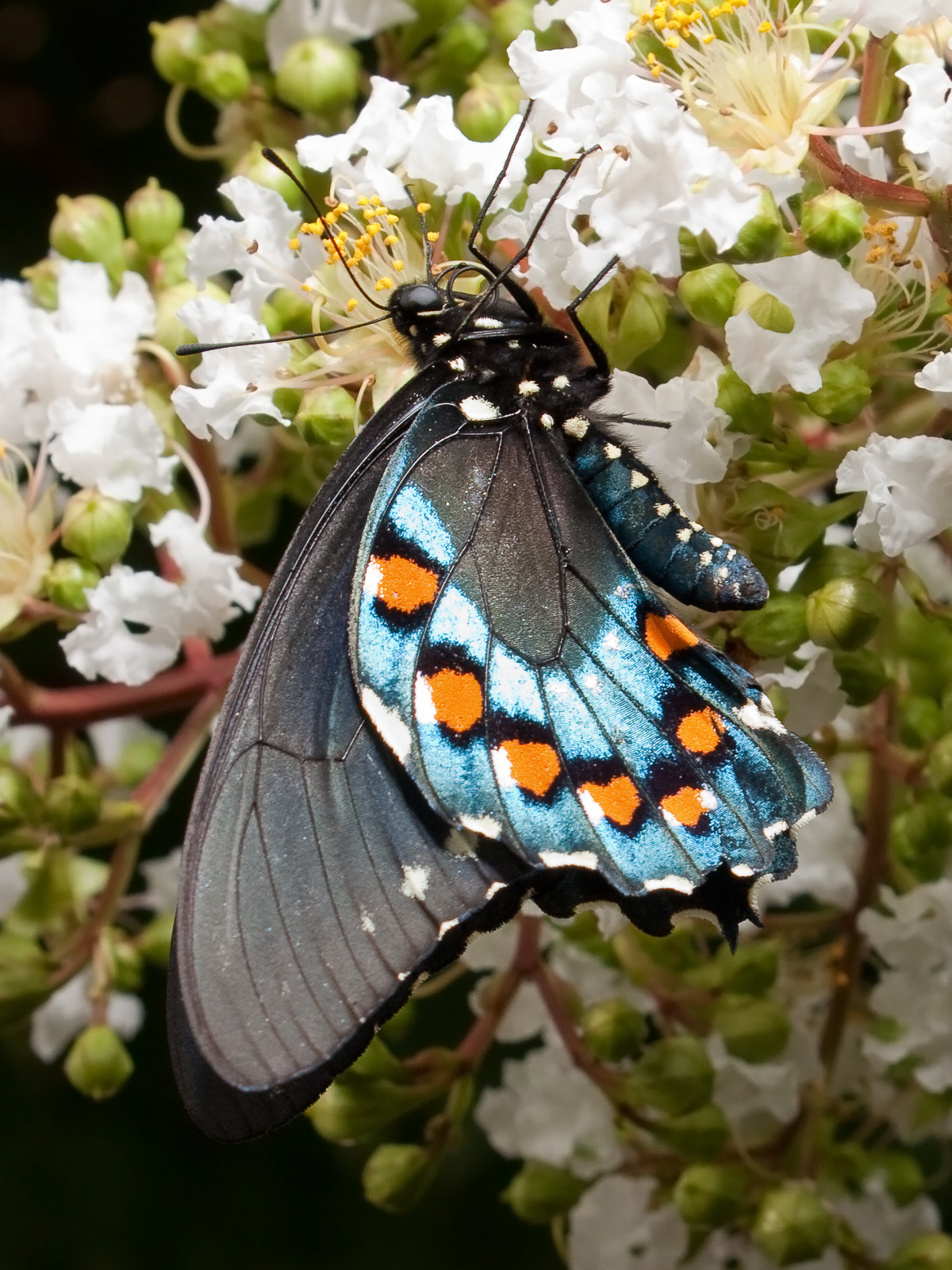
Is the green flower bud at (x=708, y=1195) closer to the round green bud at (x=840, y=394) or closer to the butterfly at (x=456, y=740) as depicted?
the butterfly at (x=456, y=740)

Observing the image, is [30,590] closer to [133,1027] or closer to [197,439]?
[197,439]

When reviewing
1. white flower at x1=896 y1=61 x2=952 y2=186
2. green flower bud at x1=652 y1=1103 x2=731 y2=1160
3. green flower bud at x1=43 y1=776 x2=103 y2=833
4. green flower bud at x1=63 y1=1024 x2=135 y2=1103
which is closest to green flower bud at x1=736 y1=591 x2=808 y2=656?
white flower at x1=896 y1=61 x2=952 y2=186

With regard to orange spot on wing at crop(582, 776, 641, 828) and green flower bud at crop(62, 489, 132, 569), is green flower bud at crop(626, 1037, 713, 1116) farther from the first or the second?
green flower bud at crop(62, 489, 132, 569)

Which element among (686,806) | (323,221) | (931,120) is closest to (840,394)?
(931,120)

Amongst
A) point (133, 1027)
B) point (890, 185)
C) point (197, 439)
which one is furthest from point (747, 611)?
point (133, 1027)

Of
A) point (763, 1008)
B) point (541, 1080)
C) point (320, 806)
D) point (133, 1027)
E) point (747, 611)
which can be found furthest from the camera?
point (133, 1027)

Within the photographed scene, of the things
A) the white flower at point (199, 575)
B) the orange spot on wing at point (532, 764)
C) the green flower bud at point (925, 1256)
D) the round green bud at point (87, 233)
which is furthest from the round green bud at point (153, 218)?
the green flower bud at point (925, 1256)

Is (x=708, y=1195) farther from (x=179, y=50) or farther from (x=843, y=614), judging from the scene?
(x=179, y=50)
